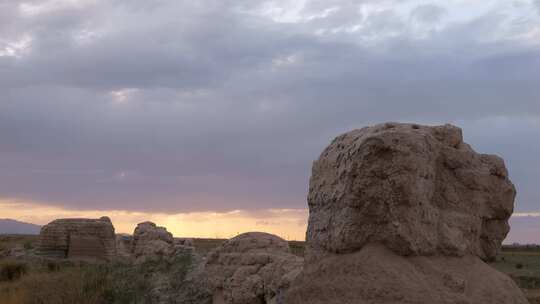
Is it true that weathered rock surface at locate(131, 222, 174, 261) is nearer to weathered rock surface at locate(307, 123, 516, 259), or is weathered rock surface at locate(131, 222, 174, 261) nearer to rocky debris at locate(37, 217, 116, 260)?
rocky debris at locate(37, 217, 116, 260)

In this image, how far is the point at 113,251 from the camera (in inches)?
987

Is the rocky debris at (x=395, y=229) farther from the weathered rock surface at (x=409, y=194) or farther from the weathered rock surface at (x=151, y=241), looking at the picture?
the weathered rock surface at (x=151, y=241)

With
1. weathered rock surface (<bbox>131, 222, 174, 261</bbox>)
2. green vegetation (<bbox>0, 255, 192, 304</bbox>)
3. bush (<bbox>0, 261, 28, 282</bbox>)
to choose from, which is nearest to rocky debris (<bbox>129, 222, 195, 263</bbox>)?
weathered rock surface (<bbox>131, 222, 174, 261</bbox>)

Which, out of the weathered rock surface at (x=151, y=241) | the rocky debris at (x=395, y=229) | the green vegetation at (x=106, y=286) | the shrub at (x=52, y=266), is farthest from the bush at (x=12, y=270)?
the rocky debris at (x=395, y=229)

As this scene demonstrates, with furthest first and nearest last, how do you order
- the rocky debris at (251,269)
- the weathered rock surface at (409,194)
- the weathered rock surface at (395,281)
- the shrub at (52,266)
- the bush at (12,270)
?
the shrub at (52,266)
the bush at (12,270)
the rocky debris at (251,269)
the weathered rock surface at (409,194)
the weathered rock surface at (395,281)

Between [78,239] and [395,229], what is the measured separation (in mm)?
22212

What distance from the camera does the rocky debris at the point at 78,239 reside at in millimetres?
24719

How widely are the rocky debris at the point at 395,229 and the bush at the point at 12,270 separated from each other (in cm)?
1646

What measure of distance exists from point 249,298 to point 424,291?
4.24 m

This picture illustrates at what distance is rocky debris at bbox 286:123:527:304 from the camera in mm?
4555

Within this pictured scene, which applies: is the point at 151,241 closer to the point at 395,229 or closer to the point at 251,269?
the point at 251,269

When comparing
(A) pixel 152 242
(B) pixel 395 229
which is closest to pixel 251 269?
(B) pixel 395 229

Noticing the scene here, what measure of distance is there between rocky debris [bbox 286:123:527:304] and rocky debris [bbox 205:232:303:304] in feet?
7.15

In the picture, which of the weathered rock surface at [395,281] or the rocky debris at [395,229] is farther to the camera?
the rocky debris at [395,229]
